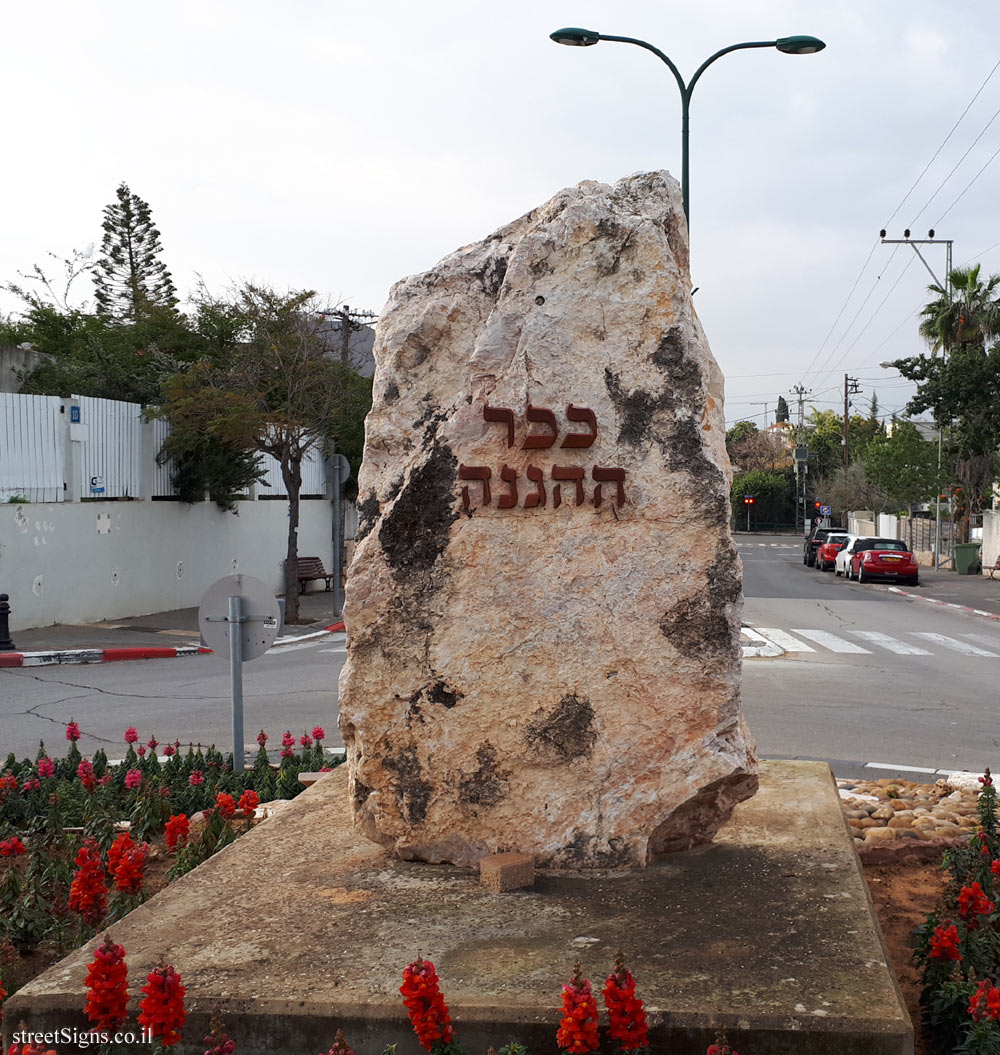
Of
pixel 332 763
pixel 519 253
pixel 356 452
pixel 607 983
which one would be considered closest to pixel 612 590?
pixel 519 253

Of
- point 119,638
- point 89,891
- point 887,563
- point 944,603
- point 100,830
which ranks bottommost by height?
point 944,603

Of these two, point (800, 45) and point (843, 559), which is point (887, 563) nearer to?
point (843, 559)

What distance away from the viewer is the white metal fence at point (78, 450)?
16.2 metres

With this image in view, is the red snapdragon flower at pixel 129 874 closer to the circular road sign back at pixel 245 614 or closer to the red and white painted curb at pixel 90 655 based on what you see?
the circular road sign back at pixel 245 614

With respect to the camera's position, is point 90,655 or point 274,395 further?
point 274,395

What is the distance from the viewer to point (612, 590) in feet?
15.0

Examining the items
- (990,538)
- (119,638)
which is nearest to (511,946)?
(119,638)

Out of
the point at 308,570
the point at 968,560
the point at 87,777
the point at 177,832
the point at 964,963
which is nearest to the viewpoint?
the point at 964,963

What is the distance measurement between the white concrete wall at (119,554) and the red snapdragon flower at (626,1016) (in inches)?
581

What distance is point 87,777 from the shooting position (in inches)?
267

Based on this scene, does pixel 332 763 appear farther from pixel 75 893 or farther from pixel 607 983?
pixel 607 983

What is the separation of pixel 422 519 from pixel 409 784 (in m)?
1.11

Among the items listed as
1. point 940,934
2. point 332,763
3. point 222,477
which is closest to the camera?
point 940,934

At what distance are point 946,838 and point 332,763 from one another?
3.77 metres
